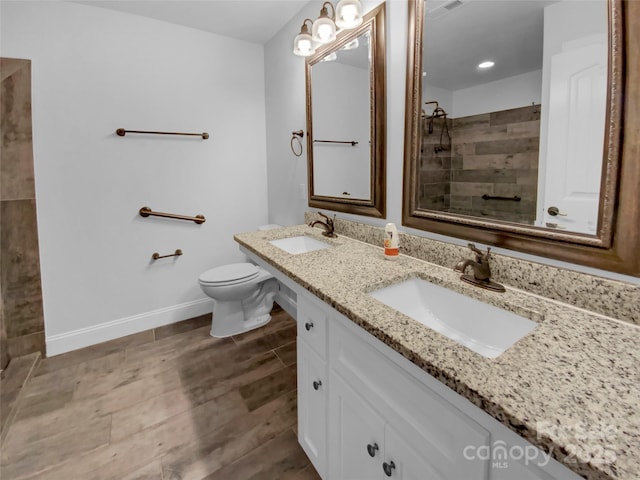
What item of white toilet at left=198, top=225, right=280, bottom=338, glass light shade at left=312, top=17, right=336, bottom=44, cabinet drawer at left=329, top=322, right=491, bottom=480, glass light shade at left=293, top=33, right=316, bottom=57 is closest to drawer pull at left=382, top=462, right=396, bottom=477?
cabinet drawer at left=329, top=322, right=491, bottom=480

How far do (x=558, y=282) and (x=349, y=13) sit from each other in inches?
57.1

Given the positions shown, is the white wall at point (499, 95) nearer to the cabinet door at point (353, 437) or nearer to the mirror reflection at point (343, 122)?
the mirror reflection at point (343, 122)

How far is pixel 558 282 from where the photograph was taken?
93cm

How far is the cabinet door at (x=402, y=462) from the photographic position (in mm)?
709

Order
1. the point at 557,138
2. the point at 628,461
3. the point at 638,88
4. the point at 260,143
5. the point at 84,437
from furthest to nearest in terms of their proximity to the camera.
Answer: the point at 260,143 → the point at 84,437 → the point at 557,138 → the point at 638,88 → the point at 628,461

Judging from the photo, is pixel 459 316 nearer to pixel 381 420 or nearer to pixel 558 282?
pixel 558 282

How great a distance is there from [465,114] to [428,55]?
318 millimetres

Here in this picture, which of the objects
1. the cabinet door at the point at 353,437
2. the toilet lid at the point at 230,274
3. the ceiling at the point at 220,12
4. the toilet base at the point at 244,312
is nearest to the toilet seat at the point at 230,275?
the toilet lid at the point at 230,274

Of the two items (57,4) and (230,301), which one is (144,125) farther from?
(230,301)

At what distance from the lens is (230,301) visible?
7.79 ft

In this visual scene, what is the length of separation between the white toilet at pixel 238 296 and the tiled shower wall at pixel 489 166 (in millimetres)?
1473

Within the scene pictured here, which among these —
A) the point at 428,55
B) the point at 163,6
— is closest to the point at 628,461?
the point at 428,55

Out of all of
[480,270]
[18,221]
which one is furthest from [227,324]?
[480,270]

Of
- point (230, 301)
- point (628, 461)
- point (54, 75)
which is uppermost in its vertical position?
point (54, 75)
